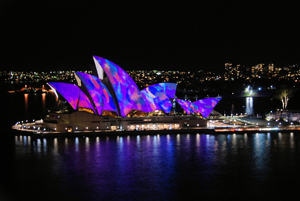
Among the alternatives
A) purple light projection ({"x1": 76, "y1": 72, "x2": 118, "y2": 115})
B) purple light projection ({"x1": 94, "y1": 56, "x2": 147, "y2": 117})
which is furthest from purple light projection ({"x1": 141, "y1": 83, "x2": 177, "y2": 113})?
purple light projection ({"x1": 76, "y1": 72, "x2": 118, "y2": 115})

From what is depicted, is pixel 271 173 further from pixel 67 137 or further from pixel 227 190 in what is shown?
pixel 67 137

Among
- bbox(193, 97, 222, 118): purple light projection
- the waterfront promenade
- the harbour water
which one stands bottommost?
the harbour water

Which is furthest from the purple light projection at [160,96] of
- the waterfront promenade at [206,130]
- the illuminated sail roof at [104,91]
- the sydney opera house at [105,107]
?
the waterfront promenade at [206,130]

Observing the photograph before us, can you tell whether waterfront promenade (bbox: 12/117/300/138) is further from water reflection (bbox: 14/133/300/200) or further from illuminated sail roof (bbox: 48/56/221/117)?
illuminated sail roof (bbox: 48/56/221/117)

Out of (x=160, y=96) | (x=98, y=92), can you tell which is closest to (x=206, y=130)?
(x=160, y=96)

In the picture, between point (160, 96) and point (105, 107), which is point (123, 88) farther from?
point (160, 96)

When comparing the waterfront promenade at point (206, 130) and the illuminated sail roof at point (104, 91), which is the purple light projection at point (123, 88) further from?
the waterfront promenade at point (206, 130)
